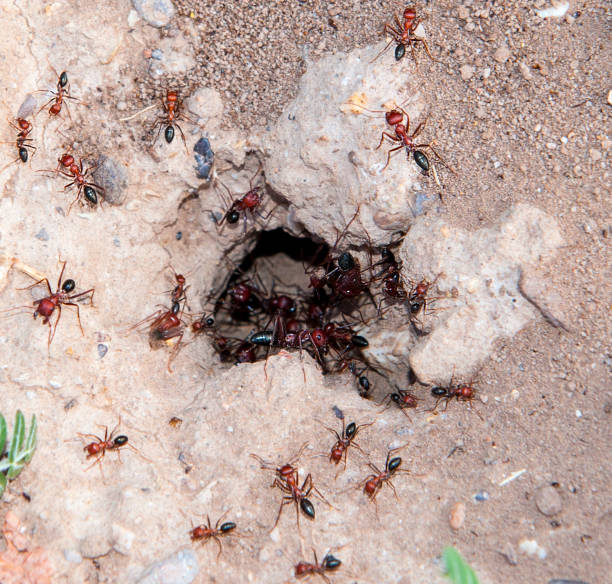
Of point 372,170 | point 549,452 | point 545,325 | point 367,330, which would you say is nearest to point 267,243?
point 367,330

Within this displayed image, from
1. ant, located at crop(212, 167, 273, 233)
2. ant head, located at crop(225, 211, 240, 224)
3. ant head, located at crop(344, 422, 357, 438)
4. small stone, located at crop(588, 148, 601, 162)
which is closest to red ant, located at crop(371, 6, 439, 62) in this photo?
small stone, located at crop(588, 148, 601, 162)

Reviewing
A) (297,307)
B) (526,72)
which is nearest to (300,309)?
(297,307)

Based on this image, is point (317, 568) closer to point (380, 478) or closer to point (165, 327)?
point (380, 478)

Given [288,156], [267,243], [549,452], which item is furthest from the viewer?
[267,243]

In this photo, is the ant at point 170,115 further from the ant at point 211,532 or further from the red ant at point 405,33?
the ant at point 211,532

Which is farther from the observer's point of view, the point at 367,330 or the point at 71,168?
the point at 367,330

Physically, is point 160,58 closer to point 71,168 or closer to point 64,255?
point 71,168

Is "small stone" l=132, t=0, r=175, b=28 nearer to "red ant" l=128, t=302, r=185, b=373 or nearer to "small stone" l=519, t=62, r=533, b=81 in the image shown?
"red ant" l=128, t=302, r=185, b=373
